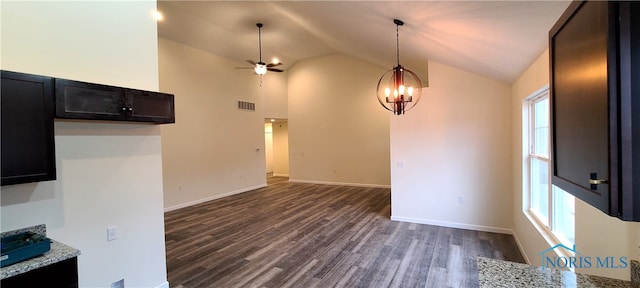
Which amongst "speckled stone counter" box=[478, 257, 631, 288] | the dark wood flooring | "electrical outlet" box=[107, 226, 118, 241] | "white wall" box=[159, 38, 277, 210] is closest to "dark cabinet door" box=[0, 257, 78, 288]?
"electrical outlet" box=[107, 226, 118, 241]

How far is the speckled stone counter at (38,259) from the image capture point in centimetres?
146

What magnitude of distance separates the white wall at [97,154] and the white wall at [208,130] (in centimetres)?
376

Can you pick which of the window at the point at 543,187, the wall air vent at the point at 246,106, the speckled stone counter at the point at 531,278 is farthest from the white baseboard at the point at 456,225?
the wall air vent at the point at 246,106

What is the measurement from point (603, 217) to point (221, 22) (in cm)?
612

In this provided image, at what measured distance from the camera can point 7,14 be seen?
180 centimetres

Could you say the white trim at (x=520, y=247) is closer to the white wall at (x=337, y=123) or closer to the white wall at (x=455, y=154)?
the white wall at (x=455, y=154)

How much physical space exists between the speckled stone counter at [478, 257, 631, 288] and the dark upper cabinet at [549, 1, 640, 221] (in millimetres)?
473

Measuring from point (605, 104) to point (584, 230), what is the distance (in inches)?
57.5

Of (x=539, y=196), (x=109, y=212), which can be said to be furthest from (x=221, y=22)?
(x=539, y=196)

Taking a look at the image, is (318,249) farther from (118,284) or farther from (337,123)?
(337,123)

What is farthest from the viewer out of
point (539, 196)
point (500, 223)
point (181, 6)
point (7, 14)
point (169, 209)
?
point (169, 209)

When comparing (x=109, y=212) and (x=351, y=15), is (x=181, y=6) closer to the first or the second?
(x=351, y=15)

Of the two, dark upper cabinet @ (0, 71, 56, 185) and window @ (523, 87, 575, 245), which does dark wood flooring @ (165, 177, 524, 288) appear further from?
dark upper cabinet @ (0, 71, 56, 185)

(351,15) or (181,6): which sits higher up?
(181,6)
